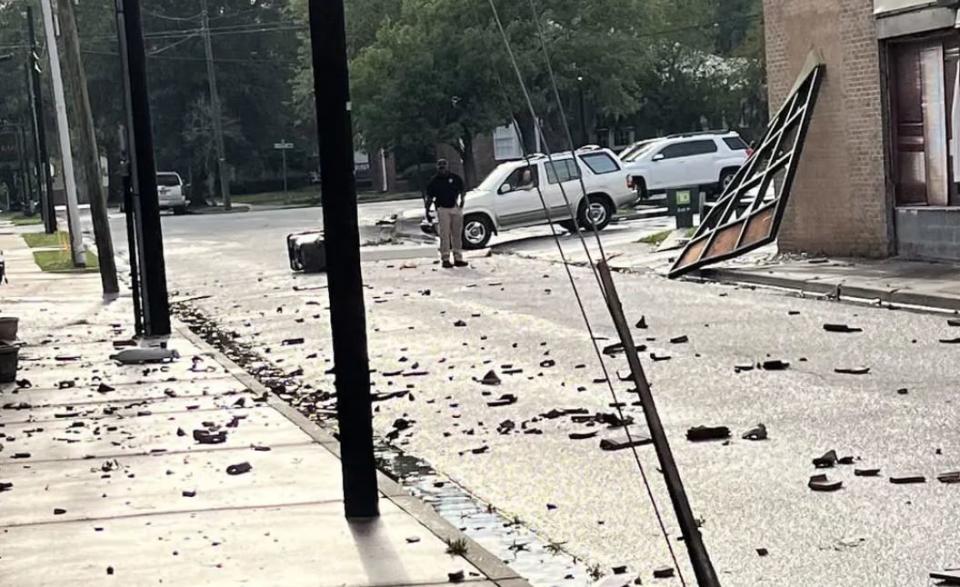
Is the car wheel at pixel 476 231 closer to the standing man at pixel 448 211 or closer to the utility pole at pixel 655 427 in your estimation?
the standing man at pixel 448 211

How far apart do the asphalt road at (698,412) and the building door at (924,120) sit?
3.32 meters

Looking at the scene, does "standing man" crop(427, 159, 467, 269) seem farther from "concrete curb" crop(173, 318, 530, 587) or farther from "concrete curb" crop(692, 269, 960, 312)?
"concrete curb" crop(173, 318, 530, 587)

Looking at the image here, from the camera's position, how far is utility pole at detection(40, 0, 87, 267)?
30.2 m

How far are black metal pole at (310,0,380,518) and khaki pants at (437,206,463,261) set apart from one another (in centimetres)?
1827

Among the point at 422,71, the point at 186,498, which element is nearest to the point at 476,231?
the point at 422,71

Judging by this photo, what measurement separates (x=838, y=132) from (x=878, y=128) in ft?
2.93

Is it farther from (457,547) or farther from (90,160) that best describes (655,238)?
(457,547)

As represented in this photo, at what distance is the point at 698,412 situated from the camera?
32.9ft

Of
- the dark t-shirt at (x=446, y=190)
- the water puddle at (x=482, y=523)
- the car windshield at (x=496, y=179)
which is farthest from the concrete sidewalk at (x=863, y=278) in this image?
the car windshield at (x=496, y=179)

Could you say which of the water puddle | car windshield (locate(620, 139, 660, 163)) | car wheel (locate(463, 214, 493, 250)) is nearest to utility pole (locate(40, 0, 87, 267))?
car wheel (locate(463, 214, 493, 250))

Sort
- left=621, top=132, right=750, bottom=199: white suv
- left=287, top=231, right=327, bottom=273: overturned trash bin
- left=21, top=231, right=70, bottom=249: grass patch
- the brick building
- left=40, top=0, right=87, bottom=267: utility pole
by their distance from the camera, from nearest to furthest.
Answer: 1. the brick building
2. left=287, top=231, right=327, bottom=273: overturned trash bin
3. left=40, top=0, right=87, bottom=267: utility pole
4. left=621, top=132, right=750, bottom=199: white suv
5. left=21, top=231, right=70, bottom=249: grass patch

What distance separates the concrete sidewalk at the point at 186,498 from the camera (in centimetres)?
645

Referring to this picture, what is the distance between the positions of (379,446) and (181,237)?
34.1 metres

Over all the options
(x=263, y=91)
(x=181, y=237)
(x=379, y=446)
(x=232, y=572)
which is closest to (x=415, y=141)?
(x=181, y=237)
